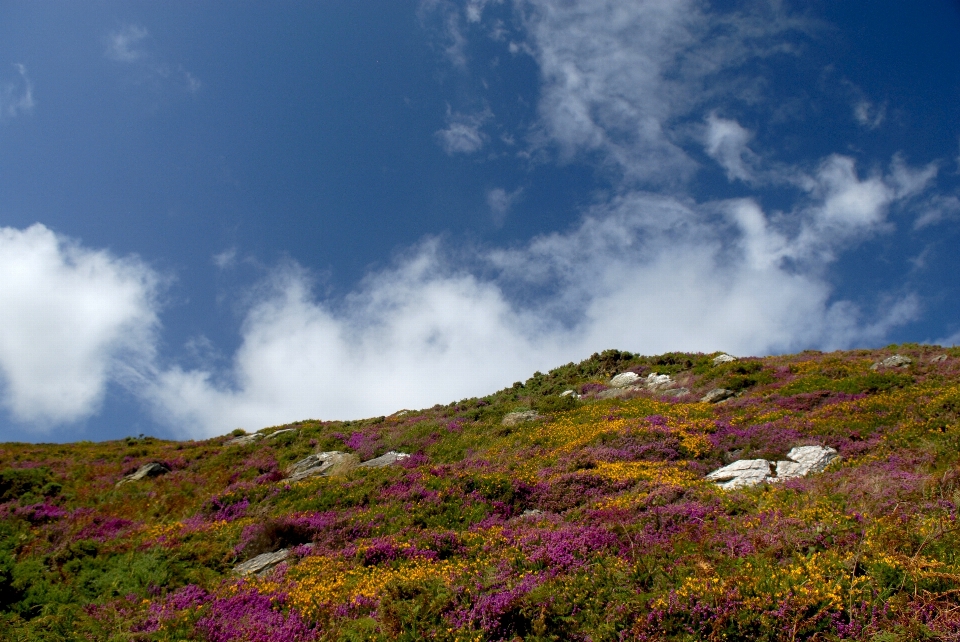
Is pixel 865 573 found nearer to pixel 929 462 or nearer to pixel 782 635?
pixel 782 635

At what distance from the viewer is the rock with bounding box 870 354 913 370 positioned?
83.9ft

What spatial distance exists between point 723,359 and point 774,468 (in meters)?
20.6

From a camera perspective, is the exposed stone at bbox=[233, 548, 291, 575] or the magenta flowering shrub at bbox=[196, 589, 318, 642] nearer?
the magenta flowering shrub at bbox=[196, 589, 318, 642]

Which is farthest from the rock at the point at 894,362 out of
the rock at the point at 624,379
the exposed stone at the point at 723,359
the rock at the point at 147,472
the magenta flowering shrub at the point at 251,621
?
the rock at the point at 147,472

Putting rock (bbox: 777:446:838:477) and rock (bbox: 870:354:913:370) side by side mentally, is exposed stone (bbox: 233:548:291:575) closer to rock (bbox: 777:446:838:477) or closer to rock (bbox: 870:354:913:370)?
rock (bbox: 777:446:838:477)

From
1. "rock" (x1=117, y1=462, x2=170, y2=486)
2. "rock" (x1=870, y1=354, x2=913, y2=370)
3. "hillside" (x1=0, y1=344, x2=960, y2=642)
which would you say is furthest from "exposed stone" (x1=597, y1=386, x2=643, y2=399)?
"rock" (x1=117, y1=462, x2=170, y2=486)

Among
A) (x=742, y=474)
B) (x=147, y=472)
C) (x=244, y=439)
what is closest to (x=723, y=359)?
→ (x=742, y=474)

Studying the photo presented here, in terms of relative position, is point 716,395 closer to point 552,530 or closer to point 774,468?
point 774,468

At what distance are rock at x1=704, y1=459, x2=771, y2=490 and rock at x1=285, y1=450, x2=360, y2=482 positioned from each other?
641 inches

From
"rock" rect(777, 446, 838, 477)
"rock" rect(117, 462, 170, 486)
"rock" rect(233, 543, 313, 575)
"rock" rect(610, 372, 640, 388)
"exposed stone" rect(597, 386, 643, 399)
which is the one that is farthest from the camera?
"rock" rect(610, 372, 640, 388)

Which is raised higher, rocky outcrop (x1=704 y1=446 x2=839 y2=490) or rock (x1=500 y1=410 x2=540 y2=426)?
rock (x1=500 y1=410 x2=540 y2=426)

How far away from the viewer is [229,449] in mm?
31047

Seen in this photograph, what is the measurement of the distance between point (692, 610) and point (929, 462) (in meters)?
10.7

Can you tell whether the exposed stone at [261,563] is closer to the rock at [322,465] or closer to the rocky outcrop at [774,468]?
the rock at [322,465]
